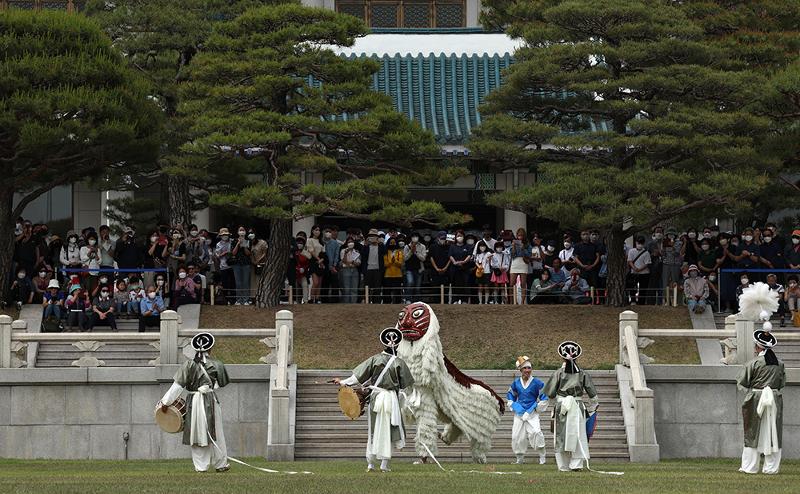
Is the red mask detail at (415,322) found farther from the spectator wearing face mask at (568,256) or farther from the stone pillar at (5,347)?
the spectator wearing face mask at (568,256)

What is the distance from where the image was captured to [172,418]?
66.6ft

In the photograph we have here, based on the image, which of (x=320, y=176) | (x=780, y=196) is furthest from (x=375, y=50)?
(x=780, y=196)

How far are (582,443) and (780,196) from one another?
43.4 feet

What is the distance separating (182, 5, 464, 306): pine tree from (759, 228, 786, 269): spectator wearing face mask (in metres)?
5.66

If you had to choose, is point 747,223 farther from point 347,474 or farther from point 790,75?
point 347,474

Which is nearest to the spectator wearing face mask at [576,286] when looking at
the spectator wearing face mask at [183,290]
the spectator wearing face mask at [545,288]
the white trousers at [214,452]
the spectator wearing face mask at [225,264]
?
the spectator wearing face mask at [545,288]

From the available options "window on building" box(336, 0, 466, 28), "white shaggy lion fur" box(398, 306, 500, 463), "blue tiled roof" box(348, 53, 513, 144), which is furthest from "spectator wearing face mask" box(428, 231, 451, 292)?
"window on building" box(336, 0, 466, 28)

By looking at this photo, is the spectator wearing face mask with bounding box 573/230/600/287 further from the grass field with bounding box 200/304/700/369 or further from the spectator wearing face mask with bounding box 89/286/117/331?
the spectator wearing face mask with bounding box 89/286/117/331

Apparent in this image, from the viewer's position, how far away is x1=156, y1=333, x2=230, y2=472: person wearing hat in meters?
20.2

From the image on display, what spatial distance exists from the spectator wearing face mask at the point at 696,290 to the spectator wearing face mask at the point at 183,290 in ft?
29.5

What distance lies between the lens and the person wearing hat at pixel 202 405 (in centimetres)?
2025

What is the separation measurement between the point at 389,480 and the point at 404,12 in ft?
78.6

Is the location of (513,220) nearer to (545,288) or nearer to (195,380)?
(545,288)

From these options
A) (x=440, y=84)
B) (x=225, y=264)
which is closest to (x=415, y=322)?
(x=225, y=264)
